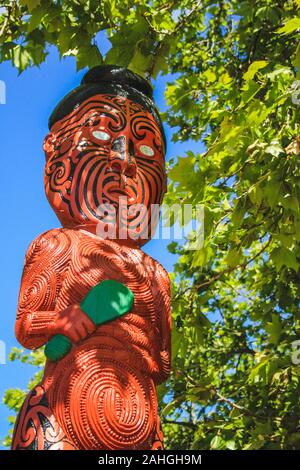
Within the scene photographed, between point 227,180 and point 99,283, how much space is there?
66.1 inches

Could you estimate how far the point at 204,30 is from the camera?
959 centimetres

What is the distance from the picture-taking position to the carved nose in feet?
15.4

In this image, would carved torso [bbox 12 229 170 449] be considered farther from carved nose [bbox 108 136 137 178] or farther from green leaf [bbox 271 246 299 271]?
green leaf [bbox 271 246 299 271]

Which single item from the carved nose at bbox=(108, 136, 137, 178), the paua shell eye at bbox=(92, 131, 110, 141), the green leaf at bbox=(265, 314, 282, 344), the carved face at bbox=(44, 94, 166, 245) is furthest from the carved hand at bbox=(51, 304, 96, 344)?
the green leaf at bbox=(265, 314, 282, 344)

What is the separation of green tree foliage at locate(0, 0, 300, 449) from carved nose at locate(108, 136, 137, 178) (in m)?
0.28

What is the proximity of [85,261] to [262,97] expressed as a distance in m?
3.28

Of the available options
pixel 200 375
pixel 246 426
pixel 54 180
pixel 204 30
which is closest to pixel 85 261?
pixel 54 180

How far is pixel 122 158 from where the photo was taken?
186 inches

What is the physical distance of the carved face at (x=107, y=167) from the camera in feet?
15.0

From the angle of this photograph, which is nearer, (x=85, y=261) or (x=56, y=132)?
(x=85, y=261)

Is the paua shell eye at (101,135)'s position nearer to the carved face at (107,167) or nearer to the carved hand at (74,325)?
the carved face at (107,167)

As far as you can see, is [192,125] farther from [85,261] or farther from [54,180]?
[85,261]

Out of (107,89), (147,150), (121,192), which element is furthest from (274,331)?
(107,89)

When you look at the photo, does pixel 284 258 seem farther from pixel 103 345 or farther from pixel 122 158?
pixel 103 345
